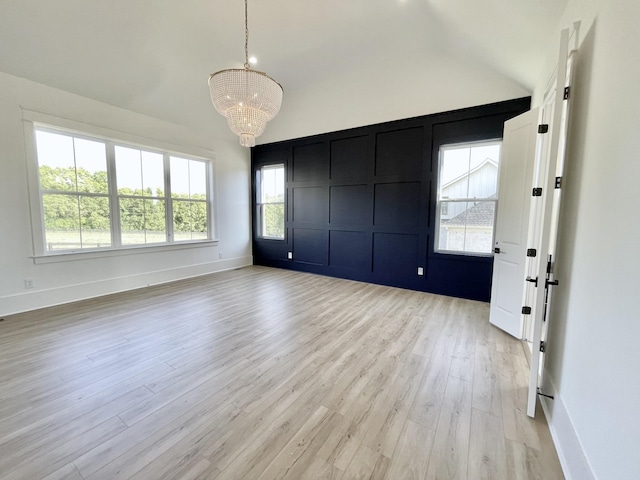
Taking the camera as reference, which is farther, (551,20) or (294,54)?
(294,54)

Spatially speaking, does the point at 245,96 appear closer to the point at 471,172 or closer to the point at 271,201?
the point at 471,172

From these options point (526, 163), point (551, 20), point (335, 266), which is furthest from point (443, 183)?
point (335, 266)

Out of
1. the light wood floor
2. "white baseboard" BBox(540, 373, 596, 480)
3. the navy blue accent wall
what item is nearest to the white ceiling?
the navy blue accent wall

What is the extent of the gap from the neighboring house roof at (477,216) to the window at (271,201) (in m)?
3.80

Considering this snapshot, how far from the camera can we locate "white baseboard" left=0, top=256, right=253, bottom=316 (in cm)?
342

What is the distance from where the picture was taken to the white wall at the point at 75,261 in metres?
3.30

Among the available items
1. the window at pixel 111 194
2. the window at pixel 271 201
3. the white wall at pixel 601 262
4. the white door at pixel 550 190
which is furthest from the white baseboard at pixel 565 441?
the window at pixel 111 194

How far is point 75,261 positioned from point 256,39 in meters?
4.14

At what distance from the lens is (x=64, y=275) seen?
3801 millimetres

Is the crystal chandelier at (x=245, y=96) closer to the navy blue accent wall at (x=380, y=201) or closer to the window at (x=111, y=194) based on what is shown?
the navy blue accent wall at (x=380, y=201)

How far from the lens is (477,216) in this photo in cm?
396

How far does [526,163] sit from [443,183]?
154cm

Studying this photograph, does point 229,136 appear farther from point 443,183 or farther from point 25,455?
point 25,455

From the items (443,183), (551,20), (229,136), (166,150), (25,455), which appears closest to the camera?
(25,455)
